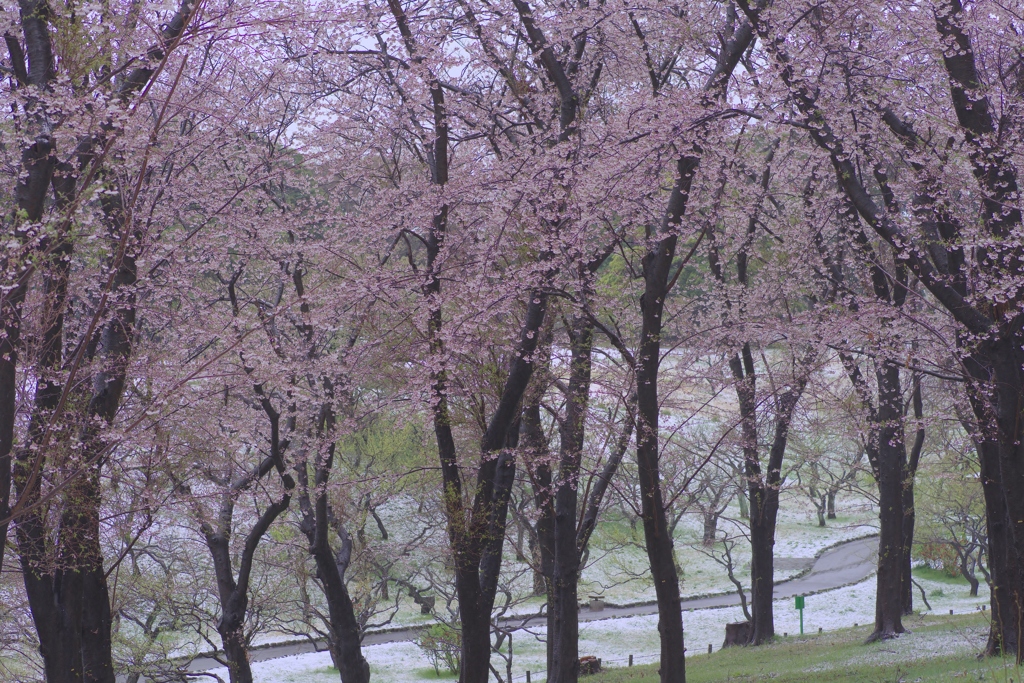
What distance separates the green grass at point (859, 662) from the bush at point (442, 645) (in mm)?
3493

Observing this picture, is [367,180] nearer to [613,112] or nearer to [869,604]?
[613,112]

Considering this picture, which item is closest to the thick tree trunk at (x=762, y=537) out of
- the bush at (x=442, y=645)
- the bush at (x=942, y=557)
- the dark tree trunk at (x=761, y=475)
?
the dark tree trunk at (x=761, y=475)

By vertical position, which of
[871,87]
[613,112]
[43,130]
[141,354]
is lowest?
[141,354]

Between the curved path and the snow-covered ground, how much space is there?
104 cm

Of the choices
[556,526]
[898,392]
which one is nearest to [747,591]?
[898,392]

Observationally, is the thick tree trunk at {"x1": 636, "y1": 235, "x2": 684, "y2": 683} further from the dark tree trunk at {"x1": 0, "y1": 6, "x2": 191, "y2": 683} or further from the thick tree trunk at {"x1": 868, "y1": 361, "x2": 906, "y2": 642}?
the thick tree trunk at {"x1": 868, "y1": 361, "x2": 906, "y2": 642}

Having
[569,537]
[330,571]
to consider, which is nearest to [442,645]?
[330,571]

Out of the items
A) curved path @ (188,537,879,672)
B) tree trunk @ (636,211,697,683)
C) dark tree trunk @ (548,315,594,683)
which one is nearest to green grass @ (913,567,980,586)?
curved path @ (188,537,879,672)

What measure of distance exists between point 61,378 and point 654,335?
579 centimetres

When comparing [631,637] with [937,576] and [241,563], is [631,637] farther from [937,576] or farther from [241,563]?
[241,563]

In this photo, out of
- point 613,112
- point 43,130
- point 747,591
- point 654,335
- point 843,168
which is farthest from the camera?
point 747,591

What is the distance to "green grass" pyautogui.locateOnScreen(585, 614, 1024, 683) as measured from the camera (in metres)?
8.66

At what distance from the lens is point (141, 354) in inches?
379

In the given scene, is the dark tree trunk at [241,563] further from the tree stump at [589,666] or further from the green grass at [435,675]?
the green grass at [435,675]
